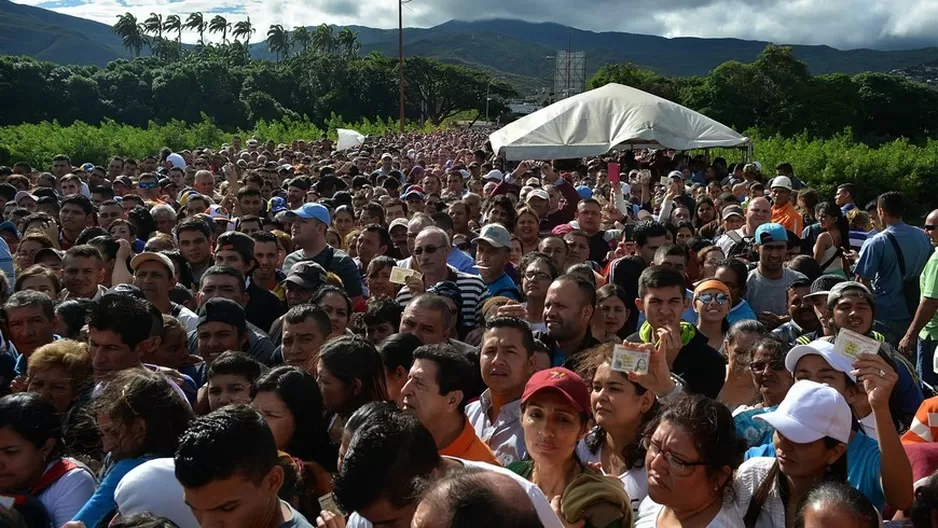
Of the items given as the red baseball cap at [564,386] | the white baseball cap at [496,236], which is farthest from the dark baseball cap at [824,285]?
the red baseball cap at [564,386]

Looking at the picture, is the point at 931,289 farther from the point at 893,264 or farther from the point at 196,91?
the point at 196,91

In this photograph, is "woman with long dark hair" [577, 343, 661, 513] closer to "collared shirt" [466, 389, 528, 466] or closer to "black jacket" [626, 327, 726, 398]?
"collared shirt" [466, 389, 528, 466]

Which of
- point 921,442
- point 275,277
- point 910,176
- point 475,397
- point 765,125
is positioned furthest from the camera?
point 765,125

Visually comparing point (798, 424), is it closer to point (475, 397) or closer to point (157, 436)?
point (475, 397)

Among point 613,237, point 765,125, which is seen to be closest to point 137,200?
point 613,237

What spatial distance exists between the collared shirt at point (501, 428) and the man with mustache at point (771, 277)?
9.76 feet

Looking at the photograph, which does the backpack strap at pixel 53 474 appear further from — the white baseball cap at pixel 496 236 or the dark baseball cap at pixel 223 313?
the white baseball cap at pixel 496 236

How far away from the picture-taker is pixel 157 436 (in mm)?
3160

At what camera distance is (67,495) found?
3123 mm

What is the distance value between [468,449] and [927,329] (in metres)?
4.36

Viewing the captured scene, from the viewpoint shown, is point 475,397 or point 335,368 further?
point 475,397

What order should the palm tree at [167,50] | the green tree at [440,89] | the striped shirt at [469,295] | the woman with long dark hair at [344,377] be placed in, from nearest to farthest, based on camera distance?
the woman with long dark hair at [344,377] < the striped shirt at [469,295] < the green tree at [440,89] < the palm tree at [167,50]

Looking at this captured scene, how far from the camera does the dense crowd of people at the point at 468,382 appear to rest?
2.57 metres

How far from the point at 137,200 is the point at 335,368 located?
20.7 feet
